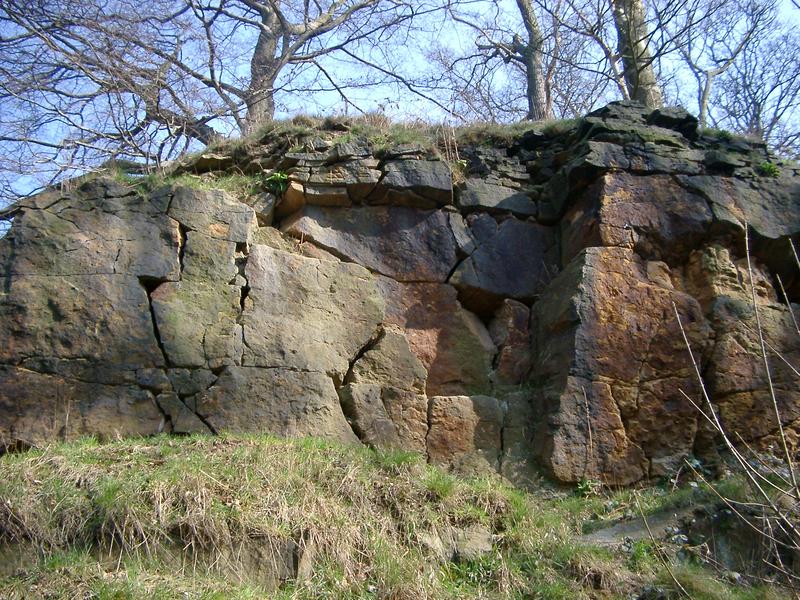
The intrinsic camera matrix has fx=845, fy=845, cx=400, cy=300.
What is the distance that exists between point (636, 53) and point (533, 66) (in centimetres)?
300

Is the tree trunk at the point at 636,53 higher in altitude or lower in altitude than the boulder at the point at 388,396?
higher

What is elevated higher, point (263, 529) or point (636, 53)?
point (636, 53)

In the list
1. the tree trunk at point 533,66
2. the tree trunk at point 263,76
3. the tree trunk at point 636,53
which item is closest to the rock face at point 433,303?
the tree trunk at point 636,53

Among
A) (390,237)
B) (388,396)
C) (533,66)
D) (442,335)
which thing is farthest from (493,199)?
(533,66)

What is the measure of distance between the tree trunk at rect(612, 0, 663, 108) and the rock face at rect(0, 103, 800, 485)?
285 cm

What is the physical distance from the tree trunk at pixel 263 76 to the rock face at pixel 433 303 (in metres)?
3.49

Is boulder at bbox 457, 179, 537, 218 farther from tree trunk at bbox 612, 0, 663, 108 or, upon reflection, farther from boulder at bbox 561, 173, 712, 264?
tree trunk at bbox 612, 0, 663, 108

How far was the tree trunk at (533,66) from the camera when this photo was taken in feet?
44.4

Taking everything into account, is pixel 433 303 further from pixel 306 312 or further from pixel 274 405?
pixel 274 405

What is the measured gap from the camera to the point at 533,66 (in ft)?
46.5

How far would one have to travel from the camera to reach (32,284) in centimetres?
680

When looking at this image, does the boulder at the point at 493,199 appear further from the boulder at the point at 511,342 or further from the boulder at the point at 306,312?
the boulder at the point at 306,312

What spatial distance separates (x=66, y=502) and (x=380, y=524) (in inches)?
80.1

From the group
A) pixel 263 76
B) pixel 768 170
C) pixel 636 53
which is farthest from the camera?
pixel 263 76
